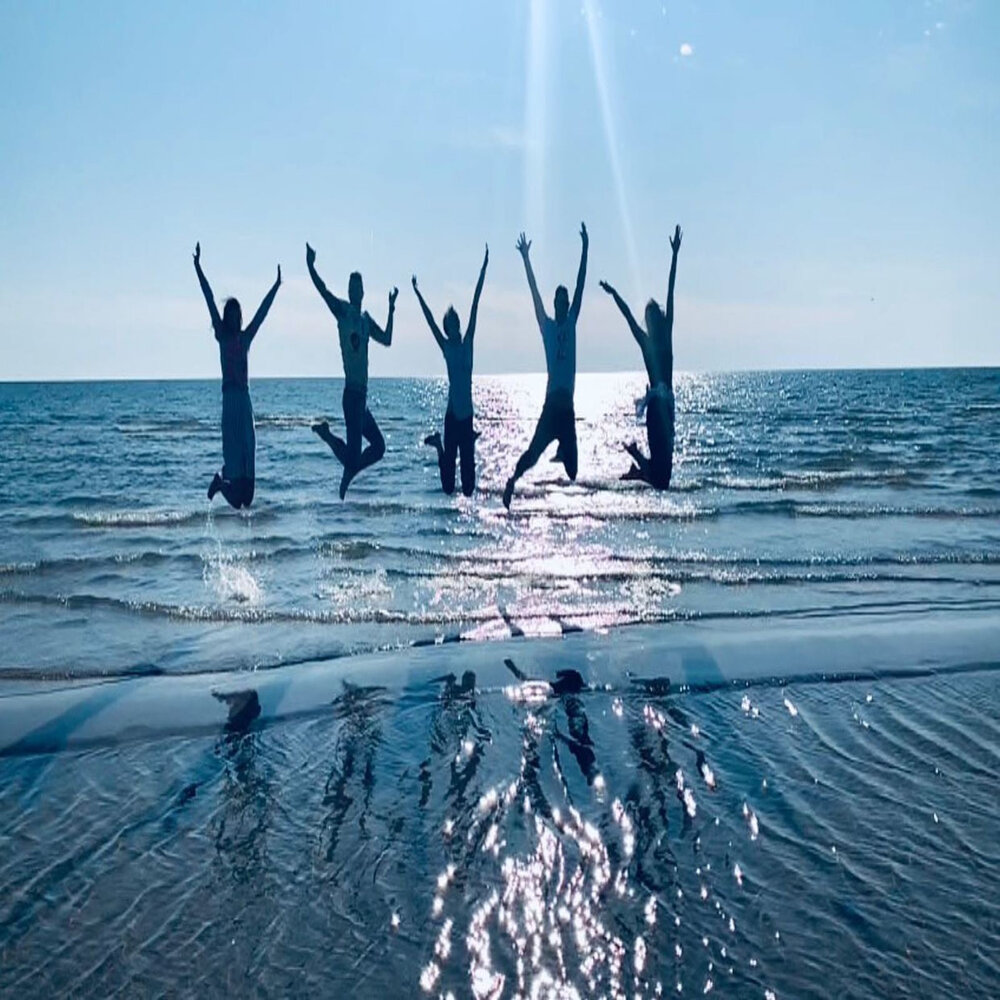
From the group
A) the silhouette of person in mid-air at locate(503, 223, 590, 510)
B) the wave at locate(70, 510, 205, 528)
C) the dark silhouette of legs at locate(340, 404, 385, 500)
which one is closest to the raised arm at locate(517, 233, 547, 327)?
the silhouette of person in mid-air at locate(503, 223, 590, 510)

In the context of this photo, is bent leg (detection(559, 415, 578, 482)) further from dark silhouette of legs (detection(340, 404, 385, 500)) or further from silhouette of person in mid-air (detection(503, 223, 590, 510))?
dark silhouette of legs (detection(340, 404, 385, 500))

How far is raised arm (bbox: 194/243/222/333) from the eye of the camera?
1149 centimetres

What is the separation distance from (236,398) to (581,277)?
178 inches

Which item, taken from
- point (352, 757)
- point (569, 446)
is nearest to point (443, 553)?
point (569, 446)

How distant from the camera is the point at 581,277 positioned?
12.3 meters

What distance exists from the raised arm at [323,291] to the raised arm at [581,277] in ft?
→ 9.75

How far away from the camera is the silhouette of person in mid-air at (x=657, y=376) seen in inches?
501

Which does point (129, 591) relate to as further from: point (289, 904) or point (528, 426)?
point (528, 426)

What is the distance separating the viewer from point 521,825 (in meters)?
5.93

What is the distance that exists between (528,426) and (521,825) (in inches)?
2733

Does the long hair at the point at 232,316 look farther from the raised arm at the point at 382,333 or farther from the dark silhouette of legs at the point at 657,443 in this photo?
the dark silhouette of legs at the point at 657,443

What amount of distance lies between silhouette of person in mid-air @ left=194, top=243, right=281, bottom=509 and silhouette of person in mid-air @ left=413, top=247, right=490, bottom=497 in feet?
7.27

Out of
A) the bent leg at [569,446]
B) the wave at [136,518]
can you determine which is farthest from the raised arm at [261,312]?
the wave at [136,518]

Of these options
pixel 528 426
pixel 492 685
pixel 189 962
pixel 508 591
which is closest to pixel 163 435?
pixel 528 426
